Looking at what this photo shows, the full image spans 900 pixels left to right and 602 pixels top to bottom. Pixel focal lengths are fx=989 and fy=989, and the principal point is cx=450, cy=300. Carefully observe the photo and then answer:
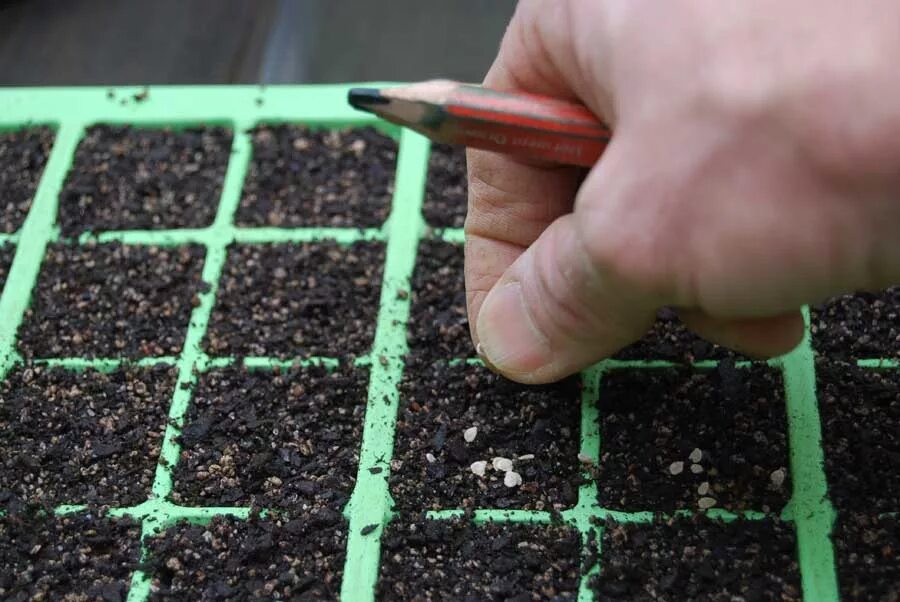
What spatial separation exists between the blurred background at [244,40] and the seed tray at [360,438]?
0.22 meters

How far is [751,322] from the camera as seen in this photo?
0.65m

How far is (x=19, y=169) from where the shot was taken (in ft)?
3.61

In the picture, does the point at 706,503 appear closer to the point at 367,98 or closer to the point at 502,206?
the point at 502,206

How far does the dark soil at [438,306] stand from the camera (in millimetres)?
922

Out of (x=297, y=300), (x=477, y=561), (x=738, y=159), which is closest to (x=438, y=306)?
(x=297, y=300)

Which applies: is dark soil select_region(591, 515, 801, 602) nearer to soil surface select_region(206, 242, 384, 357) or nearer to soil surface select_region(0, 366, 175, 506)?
soil surface select_region(206, 242, 384, 357)

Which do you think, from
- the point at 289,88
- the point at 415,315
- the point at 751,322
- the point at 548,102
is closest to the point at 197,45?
the point at 289,88

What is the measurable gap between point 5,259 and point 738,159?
794mm

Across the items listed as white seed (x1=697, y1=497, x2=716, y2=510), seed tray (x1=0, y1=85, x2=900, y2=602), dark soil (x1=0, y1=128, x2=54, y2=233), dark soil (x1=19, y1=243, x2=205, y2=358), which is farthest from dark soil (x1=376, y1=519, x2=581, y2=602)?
dark soil (x1=0, y1=128, x2=54, y2=233)

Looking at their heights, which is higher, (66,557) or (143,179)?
(143,179)

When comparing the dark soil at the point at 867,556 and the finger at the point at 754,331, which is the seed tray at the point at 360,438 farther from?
the finger at the point at 754,331

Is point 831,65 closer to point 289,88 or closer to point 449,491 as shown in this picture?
point 449,491

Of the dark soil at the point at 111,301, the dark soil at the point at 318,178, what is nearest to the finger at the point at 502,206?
the dark soil at the point at 318,178

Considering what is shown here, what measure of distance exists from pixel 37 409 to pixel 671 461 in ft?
1.88
